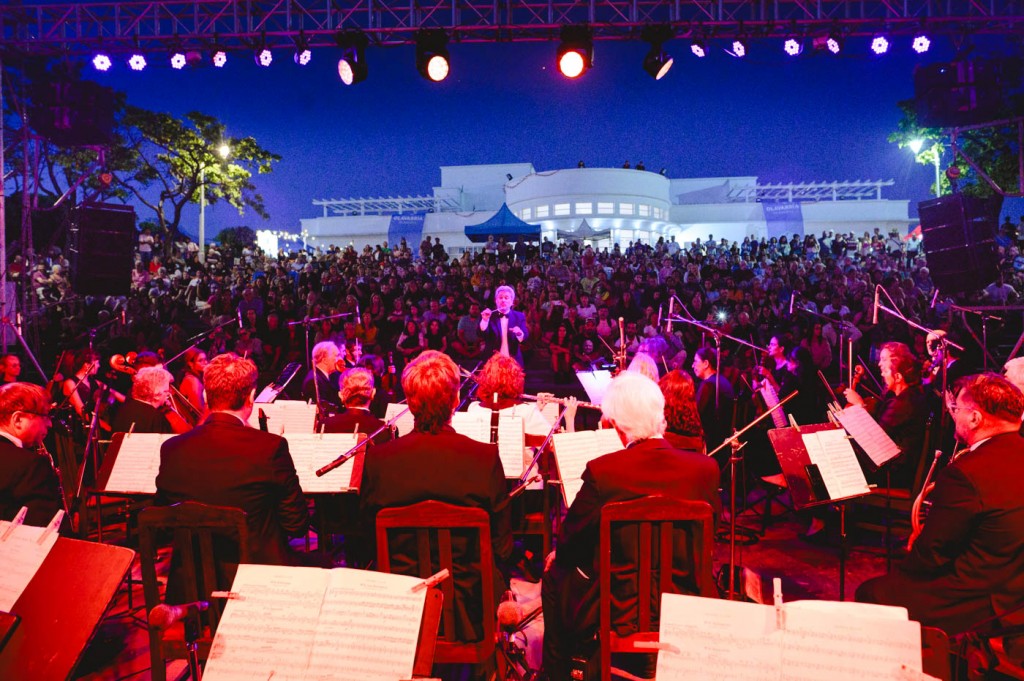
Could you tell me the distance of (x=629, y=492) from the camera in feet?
8.38

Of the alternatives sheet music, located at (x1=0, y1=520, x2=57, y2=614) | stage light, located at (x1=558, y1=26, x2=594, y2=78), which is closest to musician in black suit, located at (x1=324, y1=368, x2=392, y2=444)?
sheet music, located at (x1=0, y1=520, x2=57, y2=614)

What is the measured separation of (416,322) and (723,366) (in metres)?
4.98

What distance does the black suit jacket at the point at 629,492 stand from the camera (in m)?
2.57

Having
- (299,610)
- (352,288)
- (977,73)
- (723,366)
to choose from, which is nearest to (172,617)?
(299,610)

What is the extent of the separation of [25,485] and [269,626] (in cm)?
173

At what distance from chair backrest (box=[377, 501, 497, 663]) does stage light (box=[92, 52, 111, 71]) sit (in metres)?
9.06

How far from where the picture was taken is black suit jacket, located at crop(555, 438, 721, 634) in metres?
2.57

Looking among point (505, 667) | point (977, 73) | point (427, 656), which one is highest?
point (977, 73)

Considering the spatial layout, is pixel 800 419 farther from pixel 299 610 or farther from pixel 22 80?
pixel 22 80

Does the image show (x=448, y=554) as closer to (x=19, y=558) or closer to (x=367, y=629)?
(x=367, y=629)

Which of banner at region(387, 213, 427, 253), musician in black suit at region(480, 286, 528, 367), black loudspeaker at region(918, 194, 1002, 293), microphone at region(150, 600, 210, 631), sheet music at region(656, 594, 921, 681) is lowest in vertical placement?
microphone at region(150, 600, 210, 631)

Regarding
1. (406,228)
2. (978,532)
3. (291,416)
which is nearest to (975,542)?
(978,532)

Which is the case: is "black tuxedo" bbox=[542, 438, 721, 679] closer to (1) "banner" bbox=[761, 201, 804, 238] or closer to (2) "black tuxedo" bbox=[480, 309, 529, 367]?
(2) "black tuxedo" bbox=[480, 309, 529, 367]

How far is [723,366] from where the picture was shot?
29.8ft
